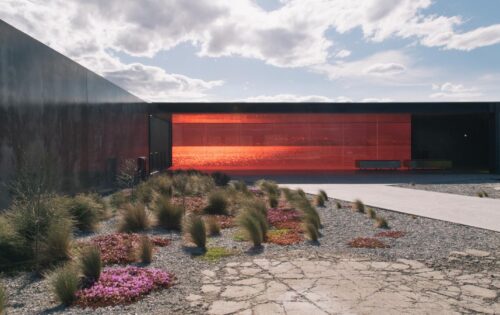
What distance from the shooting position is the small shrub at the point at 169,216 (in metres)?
7.48

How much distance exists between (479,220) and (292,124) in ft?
55.4

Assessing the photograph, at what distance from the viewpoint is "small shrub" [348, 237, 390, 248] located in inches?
239

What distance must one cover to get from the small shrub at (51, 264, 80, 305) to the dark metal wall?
331 cm

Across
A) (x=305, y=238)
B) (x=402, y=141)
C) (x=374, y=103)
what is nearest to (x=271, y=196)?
(x=305, y=238)

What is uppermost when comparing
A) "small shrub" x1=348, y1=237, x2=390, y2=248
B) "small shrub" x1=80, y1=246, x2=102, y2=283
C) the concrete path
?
"small shrub" x1=80, y1=246, x2=102, y2=283

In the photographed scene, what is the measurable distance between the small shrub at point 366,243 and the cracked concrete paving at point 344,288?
0.80m

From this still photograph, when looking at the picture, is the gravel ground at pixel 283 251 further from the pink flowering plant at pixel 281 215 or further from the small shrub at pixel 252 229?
the pink flowering plant at pixel 281 215

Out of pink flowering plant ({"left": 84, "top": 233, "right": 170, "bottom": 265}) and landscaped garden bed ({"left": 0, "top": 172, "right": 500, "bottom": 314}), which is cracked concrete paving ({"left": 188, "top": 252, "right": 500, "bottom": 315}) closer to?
landscaped garden bed ({"left": 0, "top": 172, "right": 500, "bottom": 314})

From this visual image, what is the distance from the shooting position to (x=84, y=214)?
290 inches

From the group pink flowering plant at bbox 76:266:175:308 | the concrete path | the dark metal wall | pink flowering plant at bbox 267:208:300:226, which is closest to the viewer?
pink flowering plant at bbox 76:266:175:308

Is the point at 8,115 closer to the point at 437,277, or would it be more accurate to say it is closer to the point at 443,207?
the point at 437,277

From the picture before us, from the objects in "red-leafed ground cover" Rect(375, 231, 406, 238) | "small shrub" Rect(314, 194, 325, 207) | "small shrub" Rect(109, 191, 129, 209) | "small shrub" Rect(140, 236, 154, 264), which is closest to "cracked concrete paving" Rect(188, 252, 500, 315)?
"small shrub" Rect(140, 236, 154, 264)

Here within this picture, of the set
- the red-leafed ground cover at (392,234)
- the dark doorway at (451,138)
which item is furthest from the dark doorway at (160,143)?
the dark doorway at (451,138)

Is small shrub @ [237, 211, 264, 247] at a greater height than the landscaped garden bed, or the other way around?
small shrub @ [237, 211, 264, 247]
